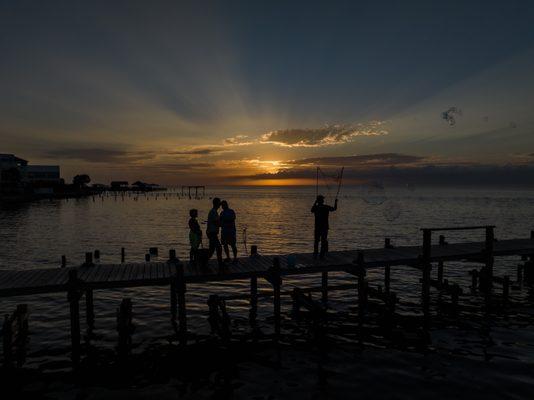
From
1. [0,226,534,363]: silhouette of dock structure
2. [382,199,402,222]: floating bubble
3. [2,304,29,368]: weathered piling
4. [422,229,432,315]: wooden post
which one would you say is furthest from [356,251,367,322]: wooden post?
[382,199,402,222]: floating bubble

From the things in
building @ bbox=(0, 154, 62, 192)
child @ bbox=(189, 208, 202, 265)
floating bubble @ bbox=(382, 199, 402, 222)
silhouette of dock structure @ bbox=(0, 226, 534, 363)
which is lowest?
floating bubble @ bbox=(382, 199, 402, 222)

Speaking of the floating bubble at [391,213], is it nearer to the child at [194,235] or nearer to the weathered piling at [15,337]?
the child at [194,235]

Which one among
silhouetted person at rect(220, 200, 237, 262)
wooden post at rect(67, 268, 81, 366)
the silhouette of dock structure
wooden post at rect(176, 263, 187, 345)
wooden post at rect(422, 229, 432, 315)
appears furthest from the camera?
wooden post at rect(422, 229, 432, 315)

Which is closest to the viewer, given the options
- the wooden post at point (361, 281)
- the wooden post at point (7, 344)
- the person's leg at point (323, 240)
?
the wooden post at point (7, 344)

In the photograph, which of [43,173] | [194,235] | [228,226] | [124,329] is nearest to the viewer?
[124,329]

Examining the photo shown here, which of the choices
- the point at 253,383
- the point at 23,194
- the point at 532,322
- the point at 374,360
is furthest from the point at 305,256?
the point at 23,194

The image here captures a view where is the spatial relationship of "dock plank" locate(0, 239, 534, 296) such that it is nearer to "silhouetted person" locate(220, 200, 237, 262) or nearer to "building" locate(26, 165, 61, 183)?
"silhouetted person" locate(220, 200, 237, 262)

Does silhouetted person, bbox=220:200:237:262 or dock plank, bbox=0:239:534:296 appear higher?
silhouetted person, bbox=220:200:237:262

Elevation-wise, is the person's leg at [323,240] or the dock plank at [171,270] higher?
the person's leg at [323,240]

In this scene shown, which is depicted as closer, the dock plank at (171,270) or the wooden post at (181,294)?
the dock plank at (171,270)

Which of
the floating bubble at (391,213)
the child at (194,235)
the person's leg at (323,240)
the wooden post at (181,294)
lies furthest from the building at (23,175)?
the person's leg at (323,240)

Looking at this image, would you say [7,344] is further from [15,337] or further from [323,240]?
[323,240]

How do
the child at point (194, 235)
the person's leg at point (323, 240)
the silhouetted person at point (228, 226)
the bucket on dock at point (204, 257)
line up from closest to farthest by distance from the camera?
the bucket on dock at point (204, 257) → the silhouetted person at point (228, 226) → the child at point (194, 235) → the person's leg at point (323, 240)

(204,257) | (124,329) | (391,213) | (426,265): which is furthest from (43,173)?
(426,265)
